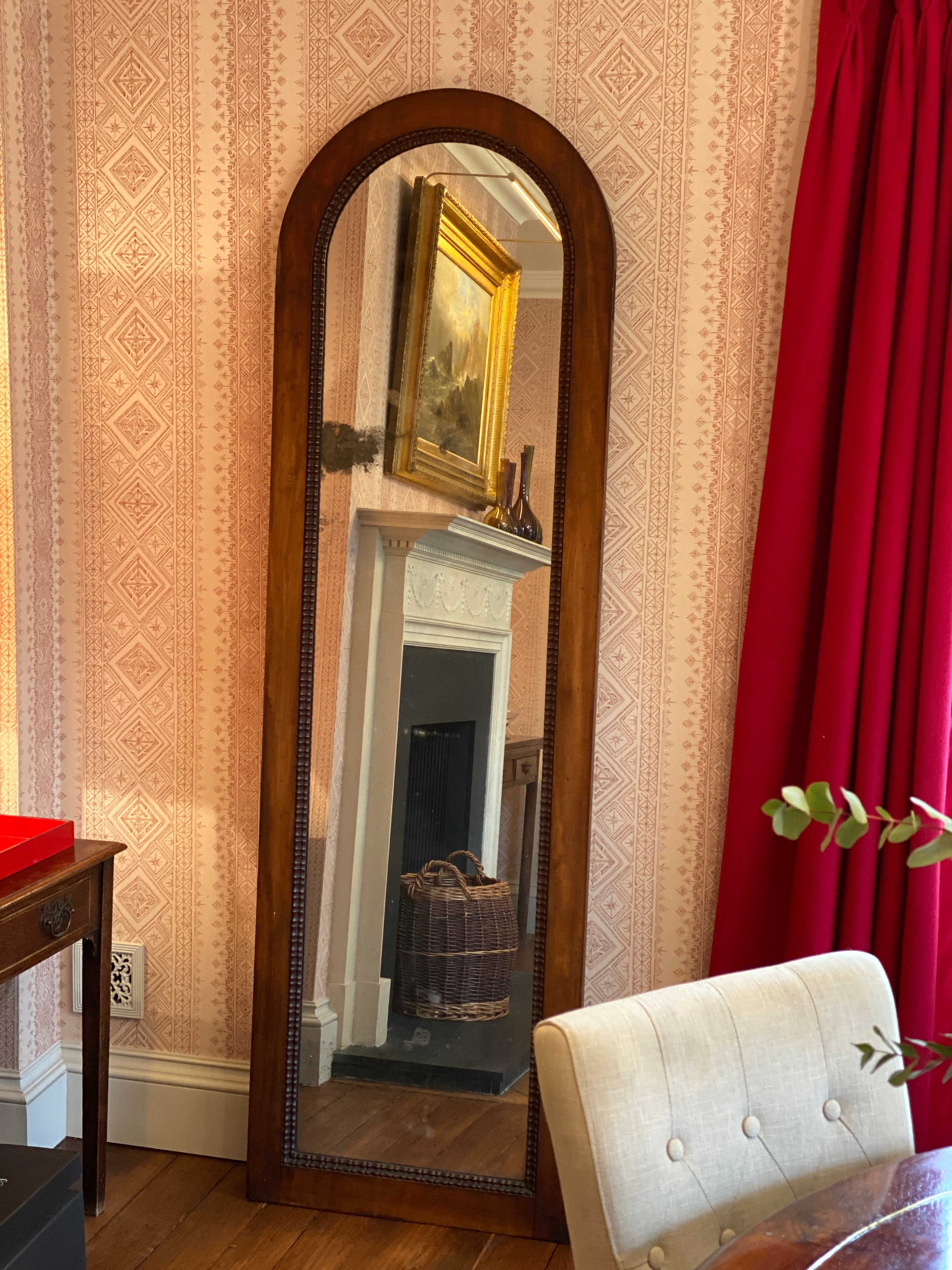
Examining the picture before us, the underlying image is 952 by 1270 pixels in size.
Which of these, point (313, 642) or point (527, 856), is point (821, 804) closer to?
point (527, 856)

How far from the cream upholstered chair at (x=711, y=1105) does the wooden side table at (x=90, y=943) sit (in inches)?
50.5

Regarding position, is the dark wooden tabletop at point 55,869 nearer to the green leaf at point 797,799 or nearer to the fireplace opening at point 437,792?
the fireplace opening at point 437,792

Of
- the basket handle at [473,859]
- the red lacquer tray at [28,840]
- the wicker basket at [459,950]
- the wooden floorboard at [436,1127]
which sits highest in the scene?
the red lacquer tray at [28,840]

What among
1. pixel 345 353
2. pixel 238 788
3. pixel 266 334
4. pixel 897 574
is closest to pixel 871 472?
pixel 897 574

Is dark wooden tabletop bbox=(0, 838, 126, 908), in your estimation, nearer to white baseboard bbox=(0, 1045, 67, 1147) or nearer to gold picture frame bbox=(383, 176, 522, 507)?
white baseboard bbox=(0, 1045, 67, 1147)

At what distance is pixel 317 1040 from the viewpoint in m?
2.37

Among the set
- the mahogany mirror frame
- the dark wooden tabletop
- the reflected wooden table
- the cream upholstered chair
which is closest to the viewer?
the reflected wooden table

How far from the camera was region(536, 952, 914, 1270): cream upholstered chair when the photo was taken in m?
1.14

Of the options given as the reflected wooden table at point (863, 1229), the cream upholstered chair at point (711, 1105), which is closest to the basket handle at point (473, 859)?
the cream upholstered chair at point (711, 1105)

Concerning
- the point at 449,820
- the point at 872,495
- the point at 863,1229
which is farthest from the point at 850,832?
the point at 449,820

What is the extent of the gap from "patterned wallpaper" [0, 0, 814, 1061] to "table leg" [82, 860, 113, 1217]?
275 millimetres

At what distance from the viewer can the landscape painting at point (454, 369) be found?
2.26 m

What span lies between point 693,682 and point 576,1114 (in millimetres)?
1321

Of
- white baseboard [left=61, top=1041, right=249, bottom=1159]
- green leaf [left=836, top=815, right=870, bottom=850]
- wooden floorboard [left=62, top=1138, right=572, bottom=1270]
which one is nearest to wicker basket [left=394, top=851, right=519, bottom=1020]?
wooden floorboard [left=62, top=1138, right=572, bottom=1270]
